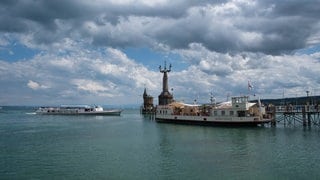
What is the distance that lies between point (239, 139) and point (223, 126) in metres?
25.1

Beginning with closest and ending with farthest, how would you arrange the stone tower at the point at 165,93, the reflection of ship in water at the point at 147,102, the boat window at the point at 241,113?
the boat window at the point at 241,113
the stone tower at the point at 165,93
the reflection of ship in water at the point at 147,102

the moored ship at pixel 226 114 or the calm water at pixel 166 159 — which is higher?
the moored ship at pixel 226 114

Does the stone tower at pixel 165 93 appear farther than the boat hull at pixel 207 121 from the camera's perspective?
Yes

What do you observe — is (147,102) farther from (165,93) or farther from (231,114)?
(231,114)

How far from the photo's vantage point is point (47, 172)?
3447 centimetres

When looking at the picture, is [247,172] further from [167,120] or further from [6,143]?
[167,120]

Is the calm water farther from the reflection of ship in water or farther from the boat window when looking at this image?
the reflection of ship in water

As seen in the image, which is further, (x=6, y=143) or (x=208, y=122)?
(x=208, y=122)

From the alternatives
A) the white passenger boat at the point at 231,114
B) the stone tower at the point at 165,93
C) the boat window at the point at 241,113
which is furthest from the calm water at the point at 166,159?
the stone tower at the point at 165,93

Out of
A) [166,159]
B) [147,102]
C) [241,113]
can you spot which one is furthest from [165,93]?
[166,159]

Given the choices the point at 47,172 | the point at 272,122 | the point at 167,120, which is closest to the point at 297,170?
the point at 47,172

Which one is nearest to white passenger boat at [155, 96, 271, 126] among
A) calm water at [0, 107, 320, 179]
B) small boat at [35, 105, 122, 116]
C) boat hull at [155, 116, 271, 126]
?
boat hull at [155, 116, 271, 126]

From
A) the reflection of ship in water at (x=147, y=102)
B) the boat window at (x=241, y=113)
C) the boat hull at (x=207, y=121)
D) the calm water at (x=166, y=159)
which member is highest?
the reflection of ship in water at (x=147, y=102)

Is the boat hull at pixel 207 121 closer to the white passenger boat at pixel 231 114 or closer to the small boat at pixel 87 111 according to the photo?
the white passenger boat at pixel 231 114
